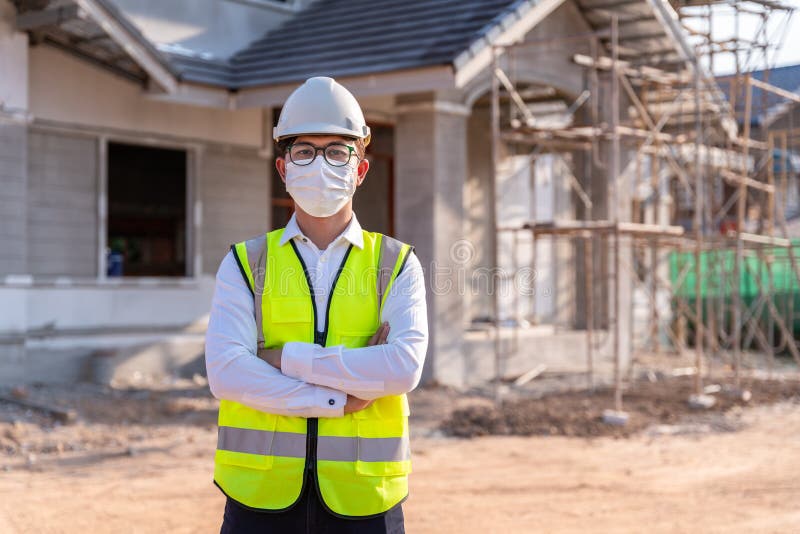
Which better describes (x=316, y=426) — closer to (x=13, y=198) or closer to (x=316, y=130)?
(x=316, y=130)

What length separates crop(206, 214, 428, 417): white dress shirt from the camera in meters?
2.77

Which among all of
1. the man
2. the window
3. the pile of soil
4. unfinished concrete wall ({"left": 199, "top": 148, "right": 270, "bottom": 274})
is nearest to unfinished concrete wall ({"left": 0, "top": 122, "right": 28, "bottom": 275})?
the window

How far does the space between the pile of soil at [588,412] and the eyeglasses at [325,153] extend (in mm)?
Answer: 7168

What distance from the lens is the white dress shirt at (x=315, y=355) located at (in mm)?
2771

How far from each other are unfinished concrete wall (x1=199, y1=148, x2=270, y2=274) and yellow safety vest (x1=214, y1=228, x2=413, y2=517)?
1068 cm

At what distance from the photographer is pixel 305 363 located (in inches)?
109

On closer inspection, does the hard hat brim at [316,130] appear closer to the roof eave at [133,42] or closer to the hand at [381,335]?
the hand at [381,335]

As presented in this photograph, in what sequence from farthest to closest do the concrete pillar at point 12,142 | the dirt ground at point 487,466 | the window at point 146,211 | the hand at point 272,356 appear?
1. the window at point 146,211
2. the concrete pillar at point 12,142
3. the dirt ground at point 487,466
4. the hand at point 272,356

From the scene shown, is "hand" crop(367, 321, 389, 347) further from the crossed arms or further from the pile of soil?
the pile of soil

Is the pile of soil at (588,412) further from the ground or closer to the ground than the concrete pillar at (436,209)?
closer to the ground

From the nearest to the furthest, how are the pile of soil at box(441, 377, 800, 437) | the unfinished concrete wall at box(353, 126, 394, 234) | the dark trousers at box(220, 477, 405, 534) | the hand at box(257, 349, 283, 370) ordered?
the dark trousers at box(220, 477, 405, 534)
the hand at box(257, 349, 283, 370)
the pile of soil at box(441, 377, 800, 437)
the unfinished concrete wall at box(353, 126, 394, 234)

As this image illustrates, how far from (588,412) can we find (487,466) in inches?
105

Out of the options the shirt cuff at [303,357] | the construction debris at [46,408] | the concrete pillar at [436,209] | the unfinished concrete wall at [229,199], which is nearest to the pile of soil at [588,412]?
the concrete pillar at [436,209]

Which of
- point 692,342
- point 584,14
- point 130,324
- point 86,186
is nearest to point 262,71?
point 86,186
